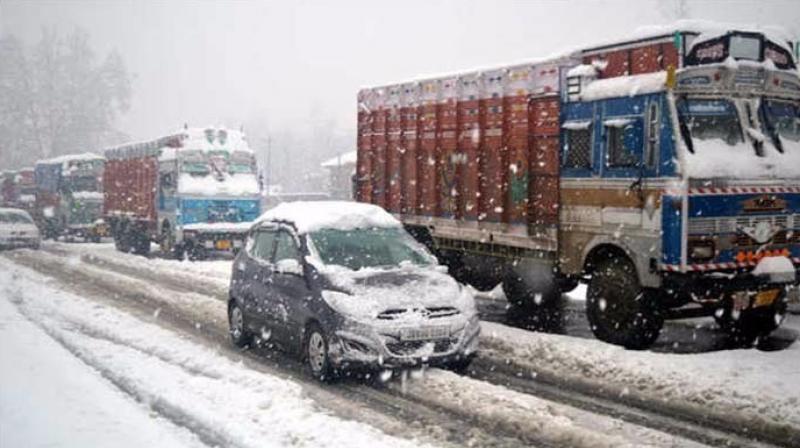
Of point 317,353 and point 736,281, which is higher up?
point 736,281

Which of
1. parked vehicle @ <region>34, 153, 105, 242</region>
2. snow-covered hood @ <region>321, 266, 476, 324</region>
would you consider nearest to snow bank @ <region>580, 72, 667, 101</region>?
snow-covered hood @ <region>321, 266, 476, 324</region>

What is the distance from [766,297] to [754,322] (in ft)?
3.57

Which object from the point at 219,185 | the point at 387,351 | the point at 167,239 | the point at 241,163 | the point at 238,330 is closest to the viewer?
the point at 387,351

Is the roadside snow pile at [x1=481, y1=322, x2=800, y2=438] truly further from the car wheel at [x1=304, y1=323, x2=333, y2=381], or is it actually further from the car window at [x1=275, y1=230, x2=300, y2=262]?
the car window at [x1=275, y1=230, x2=300, y2=262]

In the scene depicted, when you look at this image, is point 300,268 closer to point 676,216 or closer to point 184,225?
point 676,216

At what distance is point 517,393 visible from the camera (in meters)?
8.44

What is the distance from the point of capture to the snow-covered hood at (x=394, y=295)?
8.91 meters

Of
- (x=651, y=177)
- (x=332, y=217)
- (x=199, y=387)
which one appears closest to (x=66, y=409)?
(x=199, y=387)

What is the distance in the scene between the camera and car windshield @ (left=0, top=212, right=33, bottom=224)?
30062 mm

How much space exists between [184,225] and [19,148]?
2669 inches

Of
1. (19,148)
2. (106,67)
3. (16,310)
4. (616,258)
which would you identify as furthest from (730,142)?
(106,67)

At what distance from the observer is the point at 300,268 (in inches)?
387

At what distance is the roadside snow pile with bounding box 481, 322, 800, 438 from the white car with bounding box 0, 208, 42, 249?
78.1ft

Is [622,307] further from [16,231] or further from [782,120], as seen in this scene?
[16,231]
